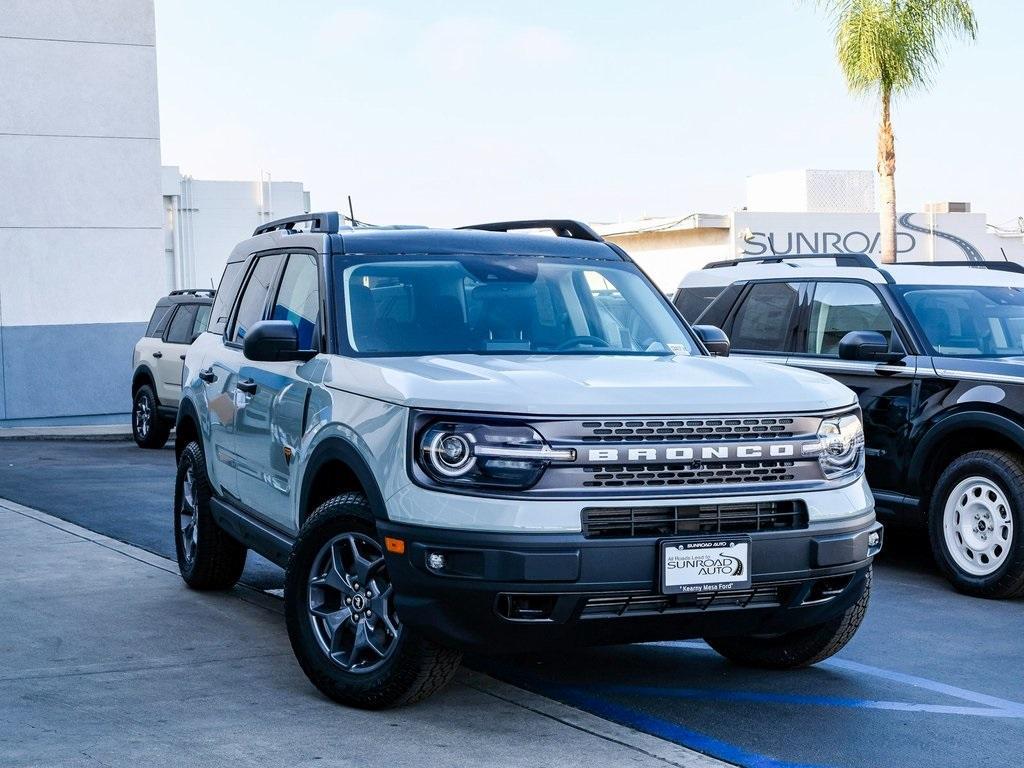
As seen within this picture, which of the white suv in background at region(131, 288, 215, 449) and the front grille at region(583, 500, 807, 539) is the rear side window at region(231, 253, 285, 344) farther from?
the white suv in background at region(131, 288, 215, 449)

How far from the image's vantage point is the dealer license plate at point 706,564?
16.4 ft

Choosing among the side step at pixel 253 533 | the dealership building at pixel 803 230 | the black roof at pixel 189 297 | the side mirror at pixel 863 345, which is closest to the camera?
the side step at pixel 253 533

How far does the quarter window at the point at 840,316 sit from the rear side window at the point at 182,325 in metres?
10.5

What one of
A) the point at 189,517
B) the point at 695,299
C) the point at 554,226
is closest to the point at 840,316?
the point at 695,299

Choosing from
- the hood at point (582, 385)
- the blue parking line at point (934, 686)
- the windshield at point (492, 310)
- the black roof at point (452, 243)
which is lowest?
the blue parking line at point (934, 686)

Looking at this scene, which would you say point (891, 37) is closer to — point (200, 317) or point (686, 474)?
point (200, 317)

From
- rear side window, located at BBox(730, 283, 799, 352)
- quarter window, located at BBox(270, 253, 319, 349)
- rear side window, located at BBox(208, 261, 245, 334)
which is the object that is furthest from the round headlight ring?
rear side window, located at BBox(730, 283, 799, 352)

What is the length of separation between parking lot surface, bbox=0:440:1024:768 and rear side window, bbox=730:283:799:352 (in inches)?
83.9

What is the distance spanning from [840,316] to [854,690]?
399 cm

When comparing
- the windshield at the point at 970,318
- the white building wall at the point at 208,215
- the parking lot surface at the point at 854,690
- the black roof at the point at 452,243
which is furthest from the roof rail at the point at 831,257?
the white building wall at the point at 208,215

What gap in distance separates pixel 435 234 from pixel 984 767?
330cm

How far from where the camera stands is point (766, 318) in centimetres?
1009

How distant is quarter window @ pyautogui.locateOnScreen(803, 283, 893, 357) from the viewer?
30.4 ft

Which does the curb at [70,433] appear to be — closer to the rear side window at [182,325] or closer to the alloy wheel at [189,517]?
the rear side window at [182,325]
